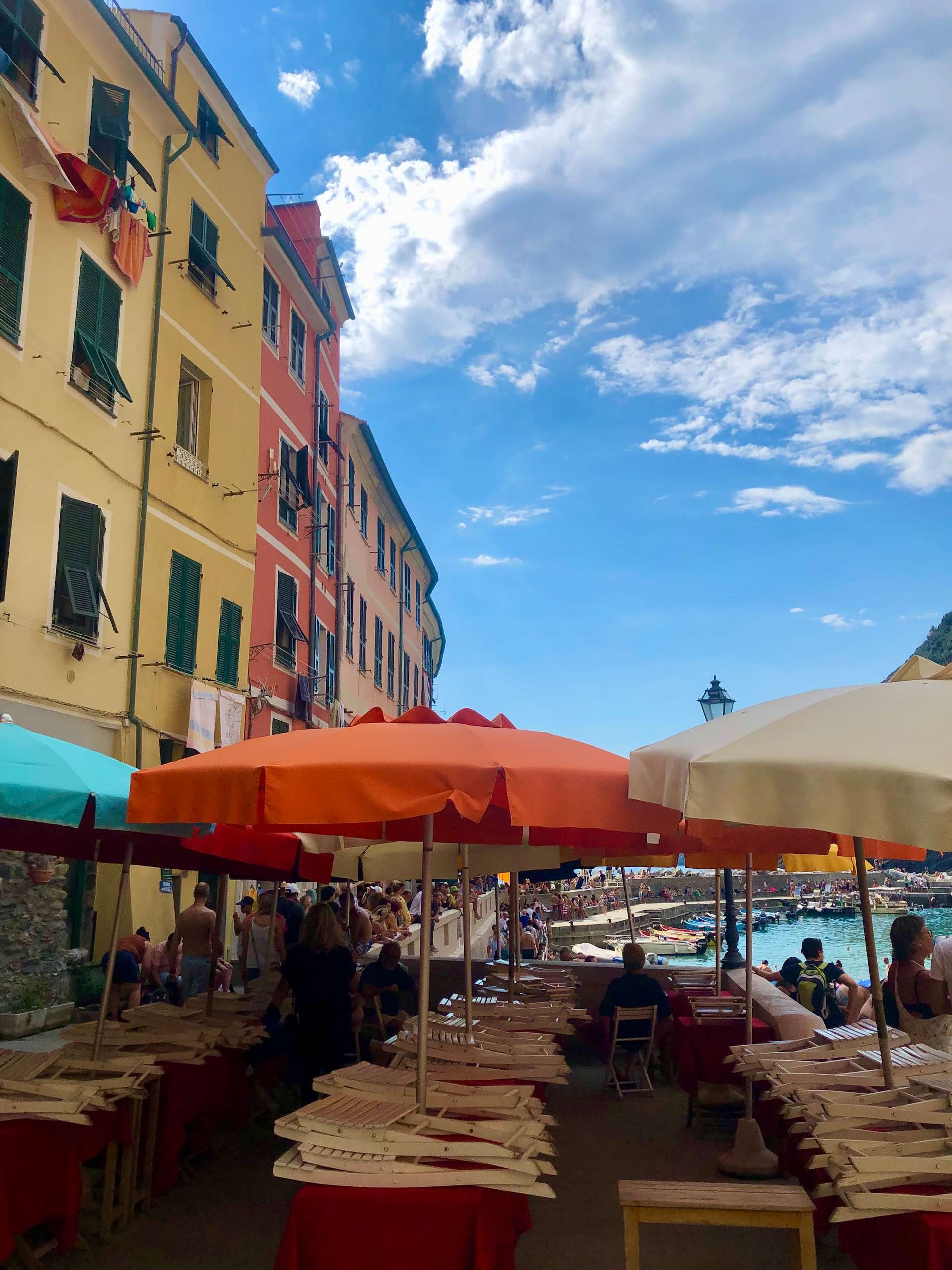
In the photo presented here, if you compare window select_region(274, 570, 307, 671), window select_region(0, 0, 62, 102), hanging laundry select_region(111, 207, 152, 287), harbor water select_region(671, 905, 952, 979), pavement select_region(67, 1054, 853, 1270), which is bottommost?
harbor water select_region(671, 905, 952, 979)

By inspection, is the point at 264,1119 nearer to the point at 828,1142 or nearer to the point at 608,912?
the point at 828,1142

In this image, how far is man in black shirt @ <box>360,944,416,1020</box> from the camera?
358 inches

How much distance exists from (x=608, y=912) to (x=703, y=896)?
24141 mm

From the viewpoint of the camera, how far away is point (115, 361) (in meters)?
14.4

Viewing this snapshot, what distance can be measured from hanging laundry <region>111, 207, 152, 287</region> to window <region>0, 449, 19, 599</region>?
4.17 metres

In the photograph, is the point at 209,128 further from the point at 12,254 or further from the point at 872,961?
the point at 872,961

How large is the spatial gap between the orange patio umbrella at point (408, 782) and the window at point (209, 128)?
1636cm

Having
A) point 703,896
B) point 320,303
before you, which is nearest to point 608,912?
point 703,896

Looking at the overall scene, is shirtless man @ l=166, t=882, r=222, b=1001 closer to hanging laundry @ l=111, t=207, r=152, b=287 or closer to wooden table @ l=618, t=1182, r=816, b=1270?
wooden table @ l=618, t=1182, r=816, b=1270

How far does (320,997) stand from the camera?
6902mm

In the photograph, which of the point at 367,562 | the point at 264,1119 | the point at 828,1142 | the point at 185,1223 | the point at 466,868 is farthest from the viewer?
the point at 367,562

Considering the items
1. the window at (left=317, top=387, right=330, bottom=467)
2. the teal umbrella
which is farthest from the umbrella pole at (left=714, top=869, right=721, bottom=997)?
the window at (left=317, top=387, right=330, bottom=467)

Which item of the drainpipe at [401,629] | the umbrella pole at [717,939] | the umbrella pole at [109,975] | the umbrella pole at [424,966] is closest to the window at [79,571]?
the umbrella pole at [109,975]

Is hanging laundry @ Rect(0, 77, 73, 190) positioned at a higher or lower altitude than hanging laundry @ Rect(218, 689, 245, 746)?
higher
